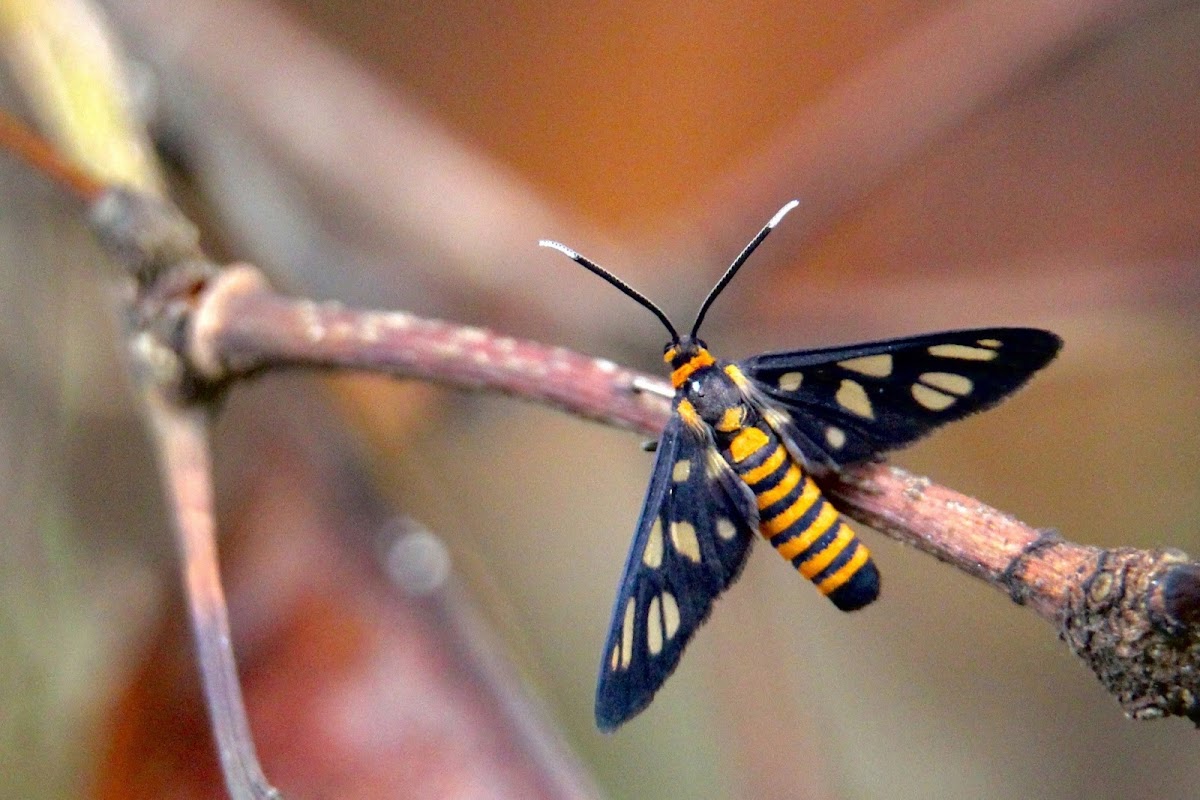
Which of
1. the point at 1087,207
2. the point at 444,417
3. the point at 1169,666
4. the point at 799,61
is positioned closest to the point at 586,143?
the point at 799,61

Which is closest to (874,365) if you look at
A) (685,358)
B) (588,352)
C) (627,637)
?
(685,358)

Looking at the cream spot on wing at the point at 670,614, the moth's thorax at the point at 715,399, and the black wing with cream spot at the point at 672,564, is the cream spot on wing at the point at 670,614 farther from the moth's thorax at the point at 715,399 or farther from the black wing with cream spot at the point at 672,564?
the moth's thorax at the point at 715,399

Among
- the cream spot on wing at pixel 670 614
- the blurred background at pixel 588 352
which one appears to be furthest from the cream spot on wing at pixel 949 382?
the blurred background at pixel 588 352

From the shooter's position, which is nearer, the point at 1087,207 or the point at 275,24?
the point at 275,24

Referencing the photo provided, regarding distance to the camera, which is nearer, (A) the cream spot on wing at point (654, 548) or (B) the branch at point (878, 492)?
(B) the branch at point (878, 492)

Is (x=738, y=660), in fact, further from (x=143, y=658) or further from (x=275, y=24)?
(x=275, y=24)

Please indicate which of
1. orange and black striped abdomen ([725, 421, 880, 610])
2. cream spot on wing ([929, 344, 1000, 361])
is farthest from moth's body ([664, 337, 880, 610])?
cream spot on wing ([929, 344, 1000, 361])
